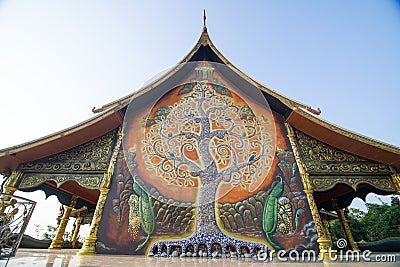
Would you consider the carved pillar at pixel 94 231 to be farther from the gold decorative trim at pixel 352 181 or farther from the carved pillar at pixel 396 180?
the carved pillar at pixel 396 180

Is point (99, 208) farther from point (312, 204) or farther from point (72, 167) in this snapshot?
point (312, 204)

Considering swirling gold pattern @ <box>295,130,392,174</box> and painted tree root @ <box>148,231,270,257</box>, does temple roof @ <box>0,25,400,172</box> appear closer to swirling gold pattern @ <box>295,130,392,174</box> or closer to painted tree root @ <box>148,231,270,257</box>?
swirling gold pattern @ <box>295,130,392,174</box>

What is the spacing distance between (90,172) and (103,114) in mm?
1216

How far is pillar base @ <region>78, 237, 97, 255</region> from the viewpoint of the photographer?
3691mm

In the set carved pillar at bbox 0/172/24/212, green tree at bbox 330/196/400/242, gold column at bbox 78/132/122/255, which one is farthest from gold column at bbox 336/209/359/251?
green tree at bbox 330/196/400/242

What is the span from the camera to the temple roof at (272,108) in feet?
14.7

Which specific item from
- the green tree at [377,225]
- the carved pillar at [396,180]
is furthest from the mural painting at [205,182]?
the green tree at [377,225]

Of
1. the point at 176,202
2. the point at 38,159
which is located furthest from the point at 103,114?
the point at 176,202

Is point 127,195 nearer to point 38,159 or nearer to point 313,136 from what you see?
point 38,159

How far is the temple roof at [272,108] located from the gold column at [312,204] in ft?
1.37

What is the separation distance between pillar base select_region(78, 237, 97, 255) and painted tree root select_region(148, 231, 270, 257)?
92 centimetres

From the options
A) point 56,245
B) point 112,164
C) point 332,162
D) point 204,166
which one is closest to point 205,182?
point 204,166

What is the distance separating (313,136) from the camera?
201 inches

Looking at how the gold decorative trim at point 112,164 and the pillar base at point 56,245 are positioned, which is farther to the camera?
the pillar base at point 56,245
